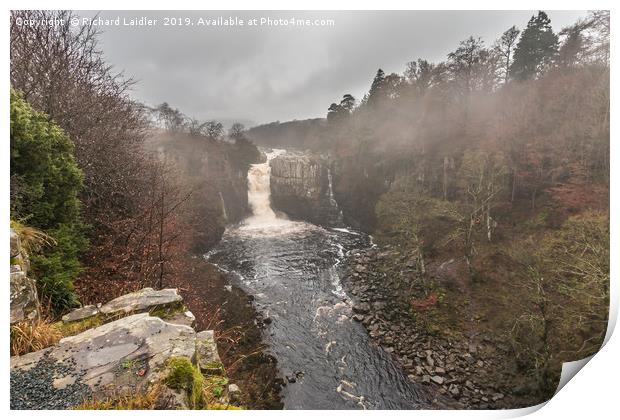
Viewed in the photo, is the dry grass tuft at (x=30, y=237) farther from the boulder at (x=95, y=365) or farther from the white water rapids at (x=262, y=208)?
the white water rapids at (x=262, y=208)

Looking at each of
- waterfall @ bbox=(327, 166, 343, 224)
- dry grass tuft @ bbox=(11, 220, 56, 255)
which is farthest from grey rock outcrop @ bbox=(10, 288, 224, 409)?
waterfall @ bbox=(327, 166, 343, 224)

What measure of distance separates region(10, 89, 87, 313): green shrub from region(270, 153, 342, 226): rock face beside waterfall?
16.8 metres

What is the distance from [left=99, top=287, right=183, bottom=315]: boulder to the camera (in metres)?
4.19

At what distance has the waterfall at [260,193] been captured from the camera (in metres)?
24.3

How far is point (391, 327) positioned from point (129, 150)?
10.9m

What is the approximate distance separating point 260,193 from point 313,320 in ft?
54.8

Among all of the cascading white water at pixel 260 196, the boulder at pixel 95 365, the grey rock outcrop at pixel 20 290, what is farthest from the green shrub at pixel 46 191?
the cascading white water at pixel 260 196

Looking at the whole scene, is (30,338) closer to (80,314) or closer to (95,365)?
(80,314)

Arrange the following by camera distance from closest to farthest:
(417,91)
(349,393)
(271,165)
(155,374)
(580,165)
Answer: (155,374)
(349,393)
(580,165)
(417,91)
(271,165)

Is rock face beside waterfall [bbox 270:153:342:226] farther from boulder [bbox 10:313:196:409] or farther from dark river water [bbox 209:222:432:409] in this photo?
boulder [bbox 10:313:196:409]

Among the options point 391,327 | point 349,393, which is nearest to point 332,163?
point 391,327

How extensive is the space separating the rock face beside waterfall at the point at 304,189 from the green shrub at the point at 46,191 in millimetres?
16845
